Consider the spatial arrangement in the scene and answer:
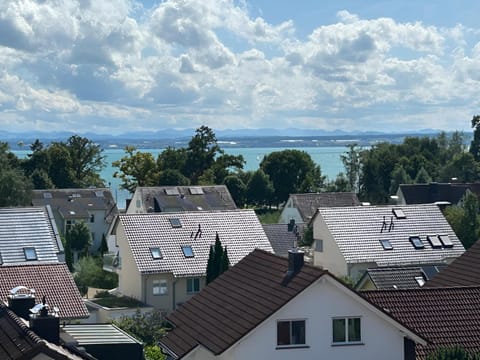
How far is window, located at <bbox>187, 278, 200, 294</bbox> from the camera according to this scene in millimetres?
44531

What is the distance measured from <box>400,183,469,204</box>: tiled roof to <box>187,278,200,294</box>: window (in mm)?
37767

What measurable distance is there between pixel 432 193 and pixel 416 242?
31861mm

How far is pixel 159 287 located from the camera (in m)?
44.1

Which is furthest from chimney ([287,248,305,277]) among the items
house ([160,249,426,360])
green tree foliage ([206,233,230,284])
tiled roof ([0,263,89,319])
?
green tree foliage ([206,233,230,284])

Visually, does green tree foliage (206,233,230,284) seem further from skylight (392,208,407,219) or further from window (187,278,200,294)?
skylight (392,208,407,219)

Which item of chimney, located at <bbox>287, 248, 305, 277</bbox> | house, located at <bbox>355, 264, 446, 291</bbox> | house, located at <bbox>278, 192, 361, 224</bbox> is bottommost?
house, located at <bbox>278, 192, 361, 224</bbox>

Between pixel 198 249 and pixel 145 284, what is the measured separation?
377 centimetres

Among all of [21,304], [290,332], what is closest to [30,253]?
[21,304]

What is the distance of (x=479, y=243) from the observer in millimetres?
30781

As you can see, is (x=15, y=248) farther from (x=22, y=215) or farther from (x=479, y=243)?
(x=479, y=243)

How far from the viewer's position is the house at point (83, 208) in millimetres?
74250

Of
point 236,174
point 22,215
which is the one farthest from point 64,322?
point 236,174

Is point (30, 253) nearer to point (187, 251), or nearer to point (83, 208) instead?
point (187, 251)

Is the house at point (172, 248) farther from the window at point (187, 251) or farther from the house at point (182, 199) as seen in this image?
the house at point (182, 199)
